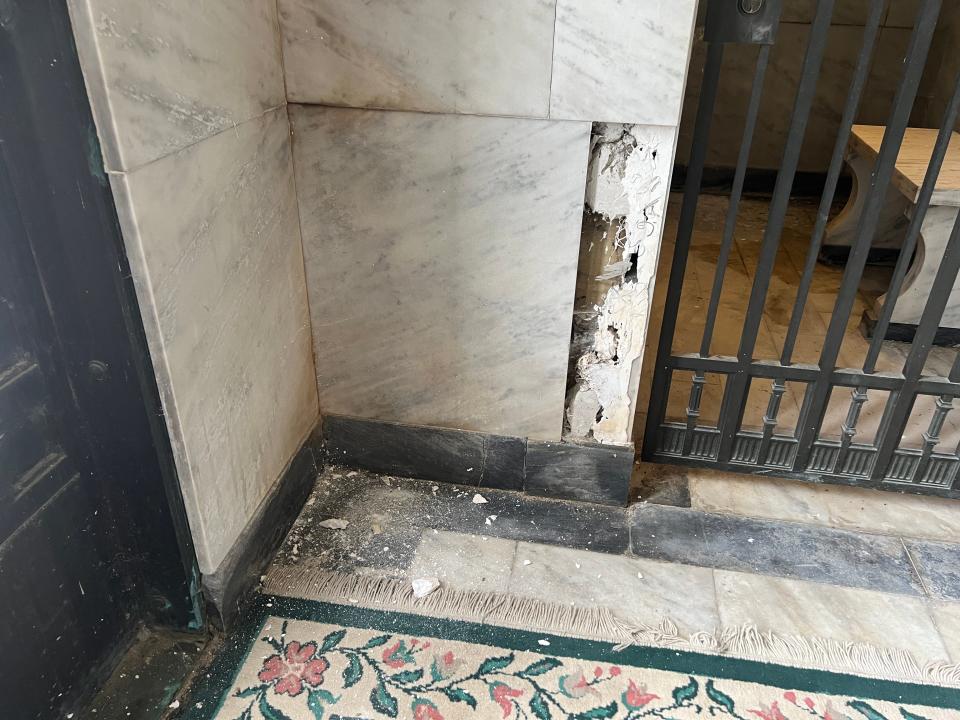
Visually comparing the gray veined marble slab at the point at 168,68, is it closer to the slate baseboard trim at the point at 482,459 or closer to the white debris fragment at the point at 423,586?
the slate baseboard trim at the point at 482,459

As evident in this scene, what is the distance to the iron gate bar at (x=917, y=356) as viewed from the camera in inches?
66.1

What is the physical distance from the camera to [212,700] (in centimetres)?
143

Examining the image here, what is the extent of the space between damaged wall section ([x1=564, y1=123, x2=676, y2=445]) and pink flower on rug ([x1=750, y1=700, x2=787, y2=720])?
657 millimetres

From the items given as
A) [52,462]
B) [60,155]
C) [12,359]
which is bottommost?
[52,462]

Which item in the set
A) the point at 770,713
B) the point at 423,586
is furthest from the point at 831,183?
the point at 423,586

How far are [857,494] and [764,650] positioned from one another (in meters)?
0.66

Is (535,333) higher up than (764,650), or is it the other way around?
(535,333)

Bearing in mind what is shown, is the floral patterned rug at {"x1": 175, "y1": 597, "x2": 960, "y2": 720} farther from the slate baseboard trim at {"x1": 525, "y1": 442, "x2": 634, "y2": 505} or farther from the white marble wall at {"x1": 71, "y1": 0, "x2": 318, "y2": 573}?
the slate baseboard trim at {"x1": 525, "y1": 442, "x2": 634, "y2": 505}

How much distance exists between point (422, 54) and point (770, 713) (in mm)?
1438

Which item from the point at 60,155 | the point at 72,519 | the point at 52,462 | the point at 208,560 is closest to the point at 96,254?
the point at 60,155

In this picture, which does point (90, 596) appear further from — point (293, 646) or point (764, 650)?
point (764, 650)

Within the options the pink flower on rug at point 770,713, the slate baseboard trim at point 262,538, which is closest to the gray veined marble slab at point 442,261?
the slate baseboard trim at point 262,538

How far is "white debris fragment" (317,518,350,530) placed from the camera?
6.02 ft

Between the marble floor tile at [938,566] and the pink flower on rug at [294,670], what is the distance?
1339 millimetres
